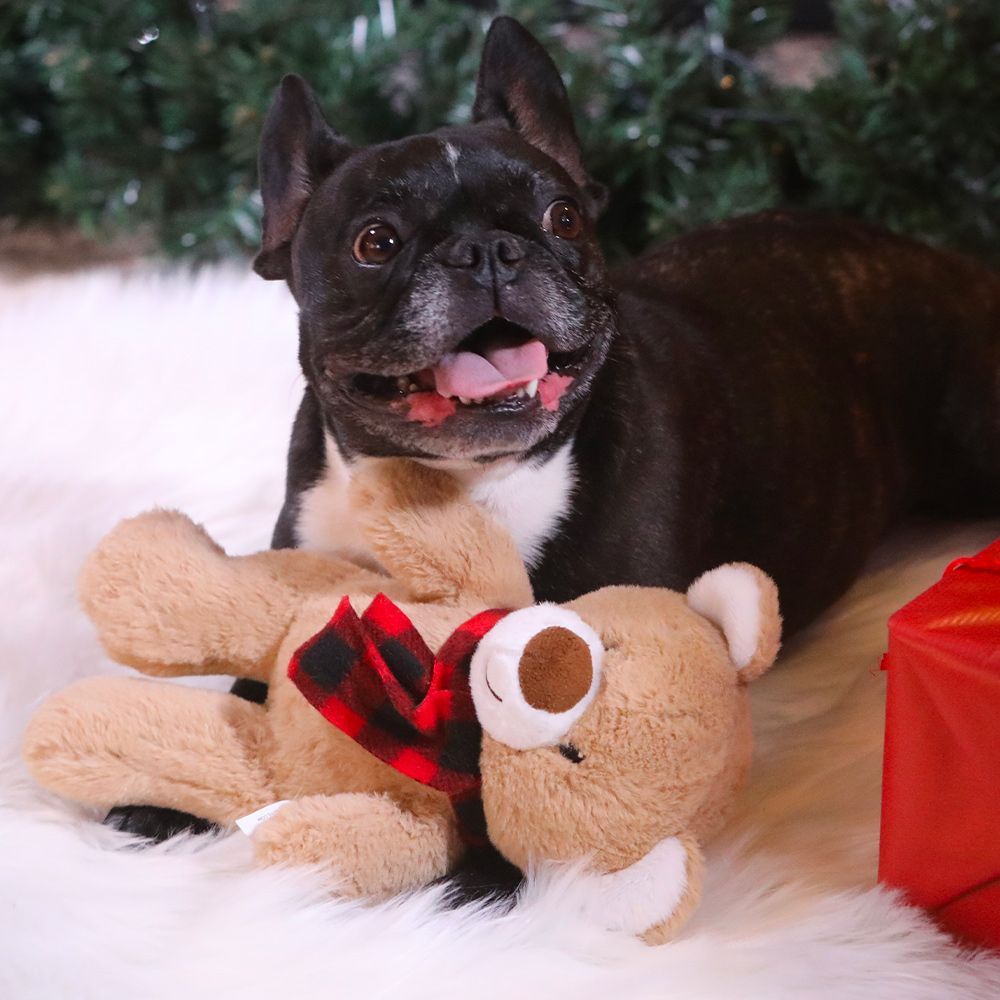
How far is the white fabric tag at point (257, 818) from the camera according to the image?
1.19 m

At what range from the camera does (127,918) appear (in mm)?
1159

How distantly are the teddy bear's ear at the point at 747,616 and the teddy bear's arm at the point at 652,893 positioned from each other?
18cm

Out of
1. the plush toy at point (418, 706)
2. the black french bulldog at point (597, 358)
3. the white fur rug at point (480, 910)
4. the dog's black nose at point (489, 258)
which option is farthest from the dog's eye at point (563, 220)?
the white fur rug at point (480, 910)

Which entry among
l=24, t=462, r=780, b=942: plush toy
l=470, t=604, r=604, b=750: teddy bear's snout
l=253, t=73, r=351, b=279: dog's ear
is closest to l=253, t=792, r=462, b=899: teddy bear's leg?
l=24, t=462, r=780, b=942: plush toy

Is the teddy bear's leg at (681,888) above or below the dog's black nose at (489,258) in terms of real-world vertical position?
below

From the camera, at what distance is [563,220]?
5.04 feet

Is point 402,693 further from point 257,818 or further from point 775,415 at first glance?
point 775,415

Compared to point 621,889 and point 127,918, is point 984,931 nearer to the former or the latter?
point 621,889

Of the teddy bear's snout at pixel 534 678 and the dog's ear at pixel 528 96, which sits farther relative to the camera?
the dog's ear at pixel 528 96

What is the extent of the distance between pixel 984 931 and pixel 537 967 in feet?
1.35

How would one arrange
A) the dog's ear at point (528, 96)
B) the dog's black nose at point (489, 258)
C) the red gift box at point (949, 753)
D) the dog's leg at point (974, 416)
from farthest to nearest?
the dog's leg at point (974, 416) < the dog's ear at point (528, 96) < the dog's black nose at point (489, 258) < the red gift box at point (949, 753)

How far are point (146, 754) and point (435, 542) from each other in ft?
1.15

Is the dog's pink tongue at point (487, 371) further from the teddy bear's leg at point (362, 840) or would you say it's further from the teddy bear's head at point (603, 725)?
the teddy bear's leg at point (362, 840)

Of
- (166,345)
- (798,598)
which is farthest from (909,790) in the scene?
(166,345)
